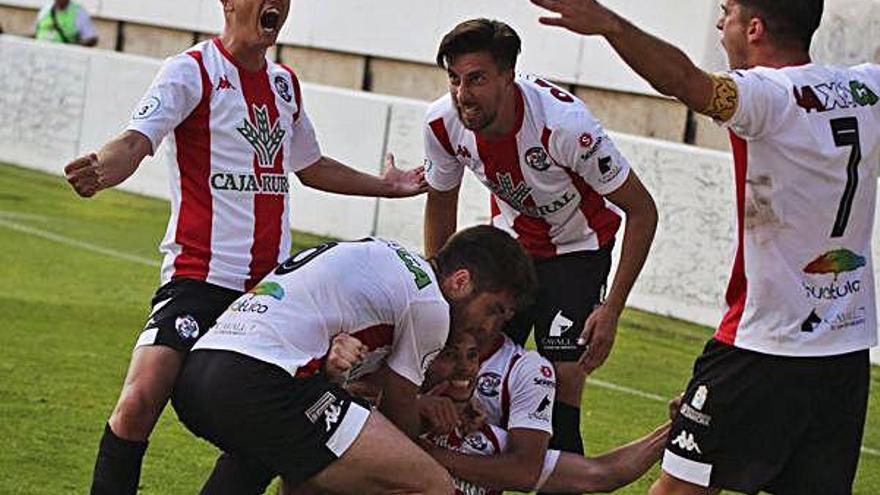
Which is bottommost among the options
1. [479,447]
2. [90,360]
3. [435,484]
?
[90,360]

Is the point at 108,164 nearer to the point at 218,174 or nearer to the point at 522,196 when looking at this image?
the point at 218,174

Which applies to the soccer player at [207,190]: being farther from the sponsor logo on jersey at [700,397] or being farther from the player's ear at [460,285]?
the sponsor logo on jersey at [700,397]

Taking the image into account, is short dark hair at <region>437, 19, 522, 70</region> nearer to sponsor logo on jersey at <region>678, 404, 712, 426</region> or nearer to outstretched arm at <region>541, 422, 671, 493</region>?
outstretched arm at <region>541, 422, 671, 493</region>

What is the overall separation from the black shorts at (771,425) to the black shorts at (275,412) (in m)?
1.05

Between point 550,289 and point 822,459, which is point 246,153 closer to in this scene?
point 550,289

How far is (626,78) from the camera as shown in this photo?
1909 cm

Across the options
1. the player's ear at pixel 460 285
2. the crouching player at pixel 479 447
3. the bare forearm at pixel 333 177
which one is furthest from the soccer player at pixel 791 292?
the bare forearm at pixel 333 177

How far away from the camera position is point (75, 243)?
1606 cm

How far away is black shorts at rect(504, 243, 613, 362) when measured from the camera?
7902 mm

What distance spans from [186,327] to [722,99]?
2095mm

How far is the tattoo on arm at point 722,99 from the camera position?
5844 millimetres

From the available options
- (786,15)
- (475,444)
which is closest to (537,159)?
(475,444)

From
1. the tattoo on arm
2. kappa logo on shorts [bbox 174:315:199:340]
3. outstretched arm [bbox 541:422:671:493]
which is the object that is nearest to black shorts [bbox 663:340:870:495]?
the tattoo on arm

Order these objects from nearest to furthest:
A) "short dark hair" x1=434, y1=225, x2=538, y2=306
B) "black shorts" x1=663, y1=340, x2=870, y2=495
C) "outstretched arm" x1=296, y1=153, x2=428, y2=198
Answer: "black shorts" x1=663, y1=340, x2=870, y2=495 < "short dark hair" x1=434, y1=225, x2=538, y2=306 < "outstretched arm" x1=296, y1=153, x2=428, y2=198
